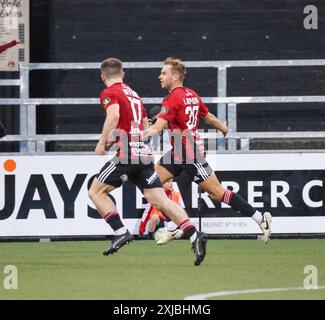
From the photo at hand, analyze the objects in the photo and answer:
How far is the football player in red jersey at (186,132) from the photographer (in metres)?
15.0

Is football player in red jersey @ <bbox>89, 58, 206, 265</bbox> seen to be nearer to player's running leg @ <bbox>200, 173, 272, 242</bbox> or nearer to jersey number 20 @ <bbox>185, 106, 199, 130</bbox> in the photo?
jersey number 20 @ <bbox>185, 106, 199, 130</bbox>

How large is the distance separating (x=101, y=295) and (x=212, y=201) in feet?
19.5

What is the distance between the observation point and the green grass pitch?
11.9 metres

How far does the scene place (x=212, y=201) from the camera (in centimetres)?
1747

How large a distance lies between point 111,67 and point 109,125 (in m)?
0.73

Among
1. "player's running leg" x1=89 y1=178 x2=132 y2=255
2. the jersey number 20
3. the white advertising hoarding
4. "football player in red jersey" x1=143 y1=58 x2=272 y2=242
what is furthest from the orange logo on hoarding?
"player's running leg" x1=89 y1=178 x2=132 y2=255

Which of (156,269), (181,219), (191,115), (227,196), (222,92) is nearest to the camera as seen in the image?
(156,269)

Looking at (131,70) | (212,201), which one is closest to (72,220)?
(212,201)

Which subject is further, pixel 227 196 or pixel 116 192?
pixel 116 192

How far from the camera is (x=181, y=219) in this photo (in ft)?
46.3

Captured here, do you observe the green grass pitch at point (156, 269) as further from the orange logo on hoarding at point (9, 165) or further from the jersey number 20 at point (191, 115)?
the jersey number 20 at point (191, 115)

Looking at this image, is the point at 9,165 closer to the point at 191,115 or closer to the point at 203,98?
the point at 203,98

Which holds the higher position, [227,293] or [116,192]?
[116,192]

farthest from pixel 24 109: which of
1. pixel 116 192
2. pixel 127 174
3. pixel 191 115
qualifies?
pixel 127 174
